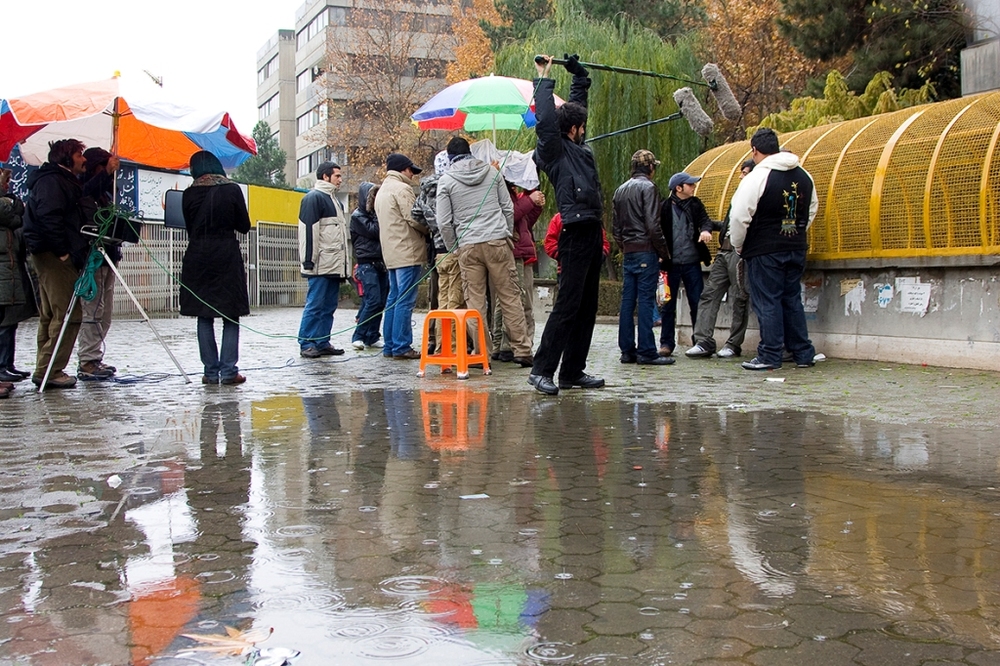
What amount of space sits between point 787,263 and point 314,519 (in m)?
6.66

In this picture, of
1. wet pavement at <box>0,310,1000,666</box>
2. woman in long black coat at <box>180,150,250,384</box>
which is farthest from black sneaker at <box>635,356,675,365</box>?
woman in long black coat at <box>180,150,250,384</box>

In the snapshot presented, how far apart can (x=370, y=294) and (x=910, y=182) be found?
6395 millimetres

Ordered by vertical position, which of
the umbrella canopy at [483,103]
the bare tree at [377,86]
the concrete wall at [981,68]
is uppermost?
the bare tree at [377,86]

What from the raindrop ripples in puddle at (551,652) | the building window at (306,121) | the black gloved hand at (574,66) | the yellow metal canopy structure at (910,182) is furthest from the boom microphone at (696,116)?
the building window at (306,121)

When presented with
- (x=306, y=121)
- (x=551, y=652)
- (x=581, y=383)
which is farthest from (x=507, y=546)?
(x=306, y=121)

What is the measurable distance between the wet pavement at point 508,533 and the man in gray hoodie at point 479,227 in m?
2.52

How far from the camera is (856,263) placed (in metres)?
10.4

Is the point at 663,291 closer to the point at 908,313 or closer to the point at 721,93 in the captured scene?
the point at 908,313

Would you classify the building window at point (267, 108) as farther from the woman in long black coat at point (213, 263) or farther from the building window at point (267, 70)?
the woman in long black coat at point (213, 263)

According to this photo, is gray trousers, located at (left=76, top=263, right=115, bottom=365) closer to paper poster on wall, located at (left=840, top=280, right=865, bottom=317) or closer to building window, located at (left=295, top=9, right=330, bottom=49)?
paper poster on wall, located at (left=840, top=280, right=865, bottom=317)

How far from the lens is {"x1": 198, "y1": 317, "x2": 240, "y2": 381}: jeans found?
31.3 ft

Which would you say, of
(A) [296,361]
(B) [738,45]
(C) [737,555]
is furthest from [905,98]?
(C) [737,555]

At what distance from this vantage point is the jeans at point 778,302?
32.2 feet

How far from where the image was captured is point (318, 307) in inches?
492
